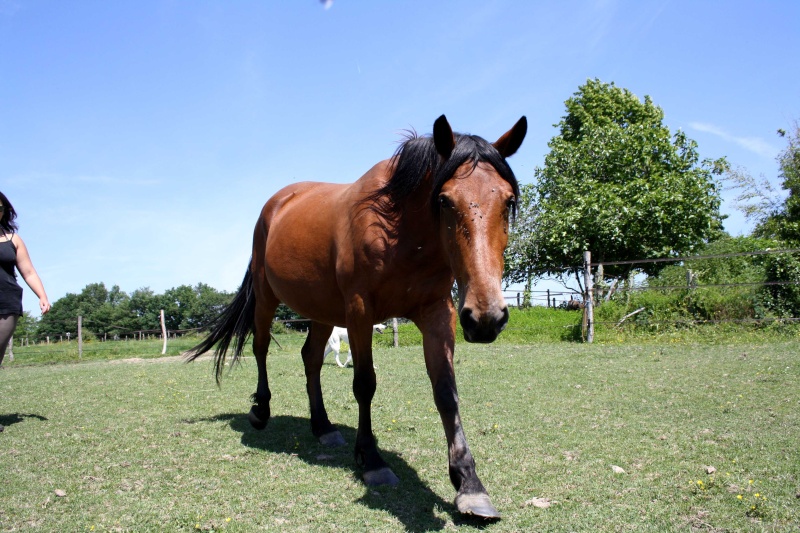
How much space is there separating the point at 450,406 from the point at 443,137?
4.88 feet

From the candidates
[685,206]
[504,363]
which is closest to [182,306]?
[685,206]

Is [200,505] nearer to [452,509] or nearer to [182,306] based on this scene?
[452,509]

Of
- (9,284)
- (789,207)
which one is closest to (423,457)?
(9,284)

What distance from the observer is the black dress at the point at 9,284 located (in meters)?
5.30

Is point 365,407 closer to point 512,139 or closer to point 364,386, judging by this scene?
point 364,386

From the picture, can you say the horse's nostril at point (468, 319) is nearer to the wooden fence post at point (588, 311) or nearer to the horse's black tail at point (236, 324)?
the horse's black tail at point (236, 324)

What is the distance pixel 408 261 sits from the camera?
10.8ft

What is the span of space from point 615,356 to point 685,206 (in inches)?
624

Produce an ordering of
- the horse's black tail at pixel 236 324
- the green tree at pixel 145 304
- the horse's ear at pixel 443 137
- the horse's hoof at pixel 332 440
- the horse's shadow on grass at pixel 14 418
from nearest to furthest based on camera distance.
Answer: the horse's ear at pixel 443 137 → the horse's hoof at pixel 332 440 → the horse's shadow on grass at pixel 14 418 → the horse's black tail at pixel 236 324 → the green tree at pixel 145 304

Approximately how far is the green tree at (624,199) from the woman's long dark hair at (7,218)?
731 inches

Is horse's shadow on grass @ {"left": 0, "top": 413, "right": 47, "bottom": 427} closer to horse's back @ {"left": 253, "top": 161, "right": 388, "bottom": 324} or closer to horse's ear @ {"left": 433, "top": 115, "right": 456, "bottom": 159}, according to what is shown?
horse's back @ {"left": 253, "top": 161, "right": 388, "bottom": 324}

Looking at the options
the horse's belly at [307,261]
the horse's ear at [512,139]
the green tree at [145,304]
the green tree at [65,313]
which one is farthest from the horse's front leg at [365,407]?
the green tree at [65,313]

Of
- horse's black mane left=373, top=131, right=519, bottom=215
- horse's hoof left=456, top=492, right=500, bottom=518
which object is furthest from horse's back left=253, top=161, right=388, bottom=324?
horse's hoof left=456, top=492, right=500, bottom=518

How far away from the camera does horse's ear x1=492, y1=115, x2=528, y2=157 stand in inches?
122
